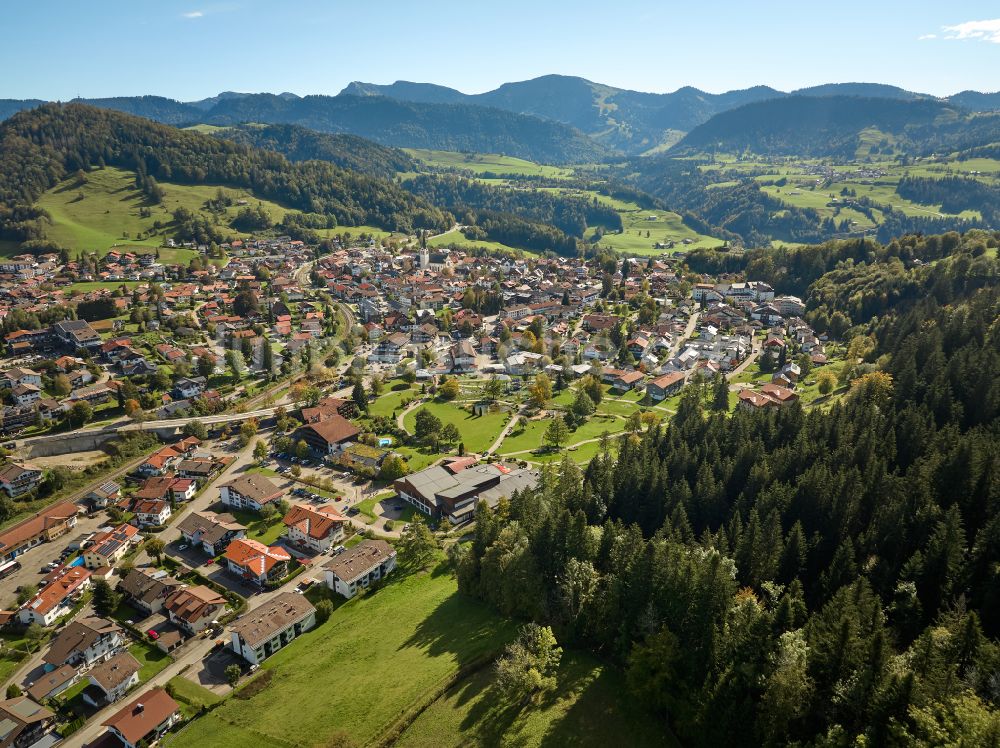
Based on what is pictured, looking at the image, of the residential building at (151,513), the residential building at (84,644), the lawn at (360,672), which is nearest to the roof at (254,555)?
the lawn at (360,672)

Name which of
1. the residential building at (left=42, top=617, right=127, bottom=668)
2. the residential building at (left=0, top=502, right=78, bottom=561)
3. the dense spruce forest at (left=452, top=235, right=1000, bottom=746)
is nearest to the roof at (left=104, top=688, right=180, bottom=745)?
the residential building at (left=42, top=617, right=127, bottom=668)

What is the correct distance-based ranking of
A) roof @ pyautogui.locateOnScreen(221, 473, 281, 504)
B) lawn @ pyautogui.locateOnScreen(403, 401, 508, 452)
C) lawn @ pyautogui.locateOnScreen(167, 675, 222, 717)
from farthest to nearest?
lawn @ pyautogui.locateOnScreen(403, 401, 508, 452)
roof @ pyautogui.locateOnScreen(221, 473, 281, 504)
lawn @ pyautogui.locateOnScreen(167, 675, 222, 717)

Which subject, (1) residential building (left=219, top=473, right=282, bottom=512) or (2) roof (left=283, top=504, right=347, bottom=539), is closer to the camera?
(2) roof (left=283, top=504, right=347, bottom=539)

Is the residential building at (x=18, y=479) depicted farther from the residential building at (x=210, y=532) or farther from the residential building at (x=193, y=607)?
the residential building at (x=193, y=607)

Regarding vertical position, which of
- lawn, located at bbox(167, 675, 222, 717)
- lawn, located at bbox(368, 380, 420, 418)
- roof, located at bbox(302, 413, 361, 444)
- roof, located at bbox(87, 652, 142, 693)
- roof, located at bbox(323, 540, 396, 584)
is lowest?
lawn, located at bbox(167, 675, 222, 717)

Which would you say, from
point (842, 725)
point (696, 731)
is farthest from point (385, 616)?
point (842, 725)

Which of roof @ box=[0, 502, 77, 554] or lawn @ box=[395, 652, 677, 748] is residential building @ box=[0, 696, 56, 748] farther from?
lawn @ box=[395, 652, 677, 748]

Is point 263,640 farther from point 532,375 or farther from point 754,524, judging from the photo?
point 532,375
